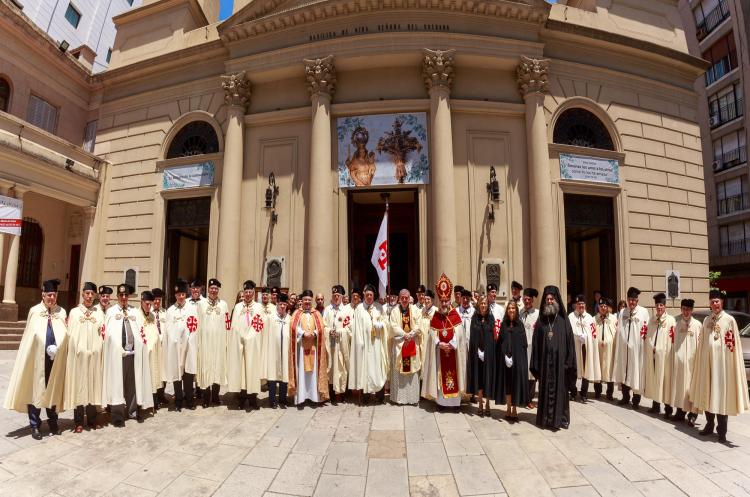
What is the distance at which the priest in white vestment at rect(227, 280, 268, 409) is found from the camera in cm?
688

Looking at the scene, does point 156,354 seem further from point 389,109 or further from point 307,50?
point 307,50

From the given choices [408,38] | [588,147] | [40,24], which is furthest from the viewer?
[40,24]

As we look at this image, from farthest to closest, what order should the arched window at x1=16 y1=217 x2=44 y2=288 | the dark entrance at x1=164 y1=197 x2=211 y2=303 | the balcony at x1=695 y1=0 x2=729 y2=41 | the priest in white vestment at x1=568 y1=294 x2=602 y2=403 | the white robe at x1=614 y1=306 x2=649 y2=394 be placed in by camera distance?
the balcony at x1=695 y1=0 x2=729 y2=41, the arched window at x1=16 y1=217 x2=44 y2=288, the dark entrance at x1=164 y1=197 x2=211 y2=303, the priest in white vestment at x1=568 y1=294 x2=602 y2=403, the white robe at x1=614 y1=306 x2=649 y2=394

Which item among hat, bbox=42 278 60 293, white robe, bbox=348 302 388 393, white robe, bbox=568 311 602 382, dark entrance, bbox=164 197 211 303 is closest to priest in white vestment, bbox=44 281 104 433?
hat, bbox=42 278 60 293

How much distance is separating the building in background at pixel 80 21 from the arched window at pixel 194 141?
1514cm

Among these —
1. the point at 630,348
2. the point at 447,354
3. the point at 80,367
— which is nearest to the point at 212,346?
the point at 80,367

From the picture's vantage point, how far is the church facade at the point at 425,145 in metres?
11.6

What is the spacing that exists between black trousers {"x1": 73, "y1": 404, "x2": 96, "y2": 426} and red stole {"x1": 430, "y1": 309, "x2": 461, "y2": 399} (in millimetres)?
5368

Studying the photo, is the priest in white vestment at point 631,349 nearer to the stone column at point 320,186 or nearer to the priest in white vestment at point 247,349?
the priest in white vestment at point 247,349

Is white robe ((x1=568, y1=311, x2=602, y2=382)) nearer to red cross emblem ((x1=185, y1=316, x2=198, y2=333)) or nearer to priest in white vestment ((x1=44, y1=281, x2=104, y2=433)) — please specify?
red cross emblem ((x1=185, y1=316, x2=198, y2=333))

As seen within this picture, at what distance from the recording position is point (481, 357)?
6.54 metres

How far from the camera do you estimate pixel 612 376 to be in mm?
7750

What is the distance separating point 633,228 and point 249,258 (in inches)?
467

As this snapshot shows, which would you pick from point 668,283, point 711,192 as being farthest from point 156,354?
point 711,192
